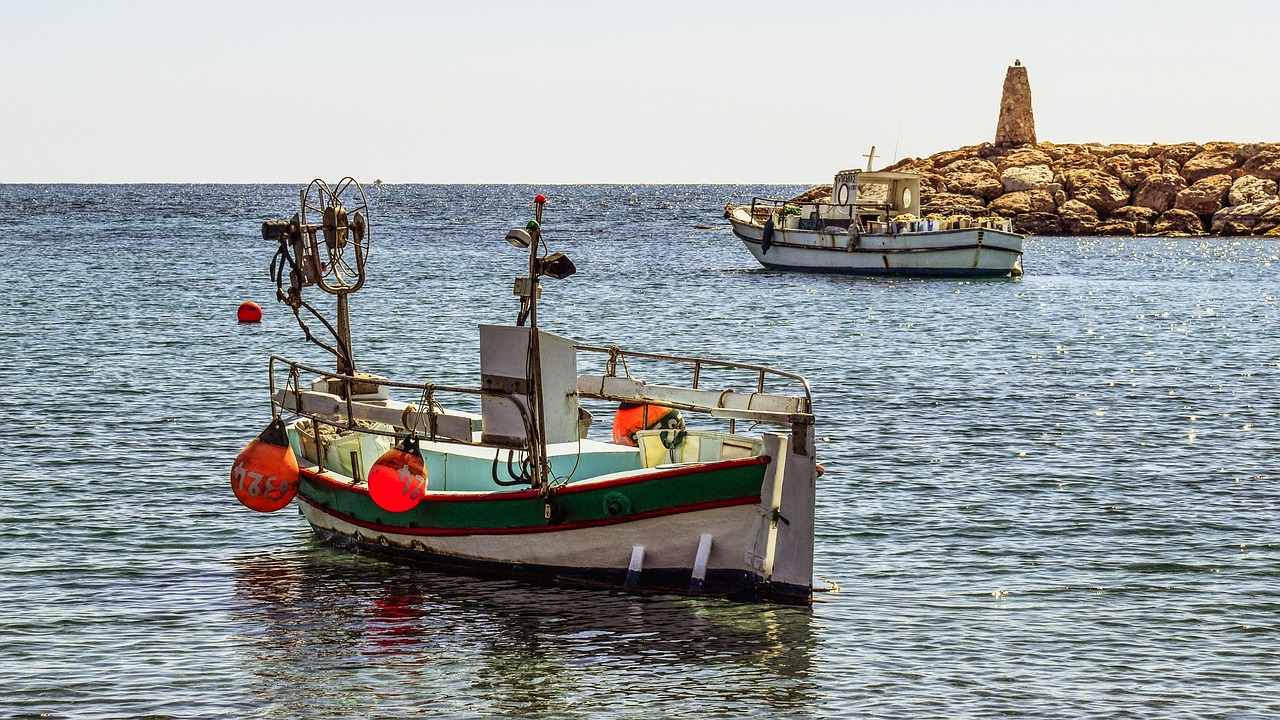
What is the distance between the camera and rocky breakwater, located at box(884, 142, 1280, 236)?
Answer: 325ft

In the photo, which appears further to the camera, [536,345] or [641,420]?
[641,420]

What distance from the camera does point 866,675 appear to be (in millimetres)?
13258

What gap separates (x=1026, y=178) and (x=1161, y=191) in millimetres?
9160

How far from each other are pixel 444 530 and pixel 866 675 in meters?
5.22

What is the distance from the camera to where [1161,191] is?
333 ft

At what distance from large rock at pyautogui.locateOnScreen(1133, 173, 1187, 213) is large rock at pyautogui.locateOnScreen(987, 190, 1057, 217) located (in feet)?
20.6

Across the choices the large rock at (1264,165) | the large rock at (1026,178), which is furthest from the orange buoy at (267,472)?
the large rock at (1264,165)

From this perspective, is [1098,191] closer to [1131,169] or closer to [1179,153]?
[1131,169]

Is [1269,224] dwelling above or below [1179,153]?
below

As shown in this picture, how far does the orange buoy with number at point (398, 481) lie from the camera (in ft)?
51.3

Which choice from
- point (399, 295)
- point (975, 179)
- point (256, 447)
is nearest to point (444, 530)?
point (256, 447)

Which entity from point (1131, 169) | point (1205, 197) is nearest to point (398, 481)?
point (1205, 197)

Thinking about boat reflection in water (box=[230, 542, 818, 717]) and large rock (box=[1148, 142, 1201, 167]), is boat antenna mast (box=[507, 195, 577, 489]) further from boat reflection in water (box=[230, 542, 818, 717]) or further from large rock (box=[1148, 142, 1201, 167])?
large rock (box=[1148, 142, 1201, 167])

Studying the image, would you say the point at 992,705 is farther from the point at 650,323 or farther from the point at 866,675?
the point at 650,323
